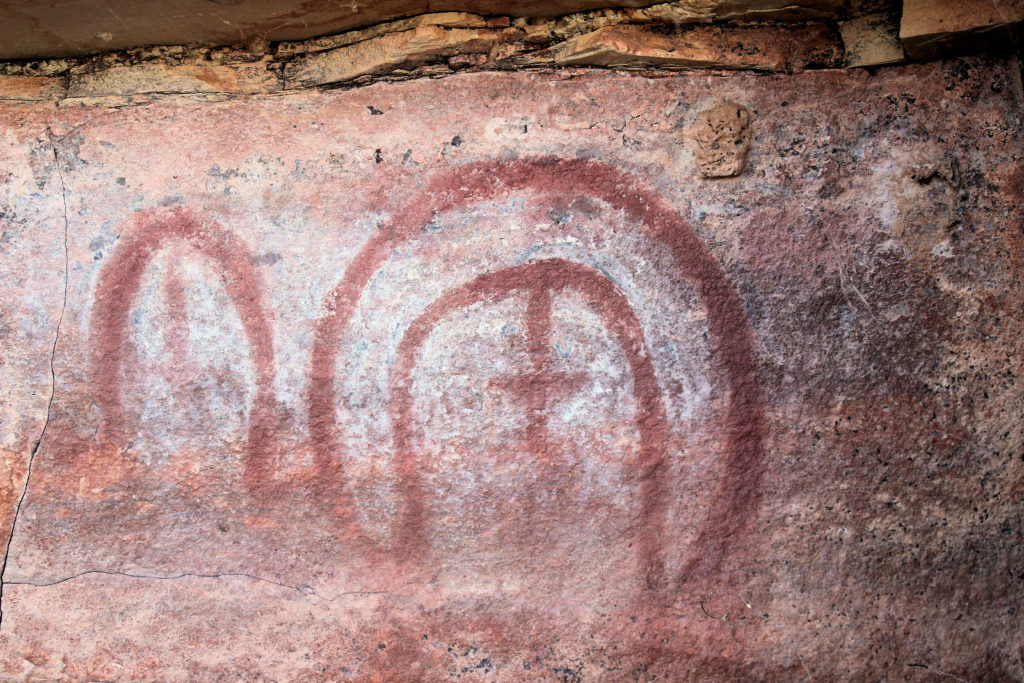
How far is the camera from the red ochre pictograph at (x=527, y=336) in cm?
153

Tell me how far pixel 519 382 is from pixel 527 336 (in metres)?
0.10

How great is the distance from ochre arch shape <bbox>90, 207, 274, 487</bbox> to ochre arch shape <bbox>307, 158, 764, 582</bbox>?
15 centimetres

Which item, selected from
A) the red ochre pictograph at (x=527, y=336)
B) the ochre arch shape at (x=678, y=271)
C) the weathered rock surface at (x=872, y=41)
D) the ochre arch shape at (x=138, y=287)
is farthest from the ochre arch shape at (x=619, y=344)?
the weathered rock surface at (x=872, y=41)

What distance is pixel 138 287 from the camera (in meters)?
1.67

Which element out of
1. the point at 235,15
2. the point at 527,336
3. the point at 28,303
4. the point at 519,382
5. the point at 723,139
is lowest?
the point at 519,382

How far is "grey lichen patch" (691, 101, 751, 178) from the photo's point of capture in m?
1.53

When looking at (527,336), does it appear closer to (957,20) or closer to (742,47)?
(742,47)

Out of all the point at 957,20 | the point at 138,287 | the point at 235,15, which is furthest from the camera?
the point at 138,287

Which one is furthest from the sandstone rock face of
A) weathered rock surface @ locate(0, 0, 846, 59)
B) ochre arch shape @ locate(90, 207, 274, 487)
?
weathered rock surface @ locate(0, 0, 846, 59)

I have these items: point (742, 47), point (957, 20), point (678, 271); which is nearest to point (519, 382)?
point (678, 271)

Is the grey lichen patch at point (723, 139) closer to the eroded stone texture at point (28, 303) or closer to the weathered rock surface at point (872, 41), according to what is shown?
the weathered rock surface at point (872, 41)

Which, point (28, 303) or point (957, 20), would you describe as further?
point (28, 303)

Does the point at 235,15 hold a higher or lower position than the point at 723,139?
higher

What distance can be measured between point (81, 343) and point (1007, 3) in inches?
82.5
